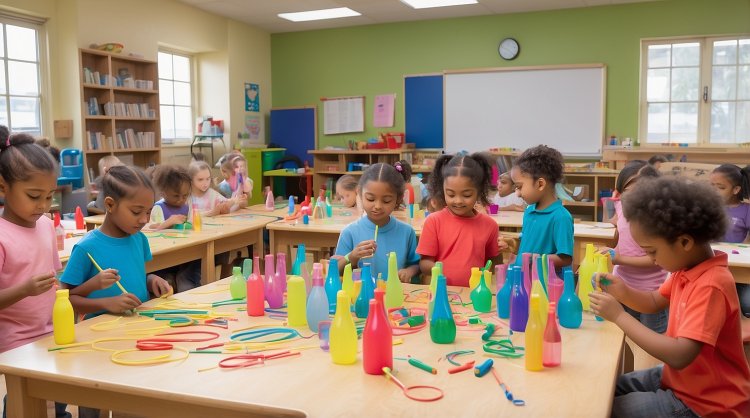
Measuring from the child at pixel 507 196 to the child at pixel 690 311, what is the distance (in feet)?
11.6

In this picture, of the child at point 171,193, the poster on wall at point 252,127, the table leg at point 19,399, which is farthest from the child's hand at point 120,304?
the poster on wall at point 252,127

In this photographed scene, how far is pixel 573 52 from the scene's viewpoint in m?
7.87

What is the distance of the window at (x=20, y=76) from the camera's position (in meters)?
6.14

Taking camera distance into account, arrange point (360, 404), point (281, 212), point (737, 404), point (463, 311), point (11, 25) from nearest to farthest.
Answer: point (360, 404)
point (737, 404)
point (463, 311)
point (281, 212)
point (11, 25)

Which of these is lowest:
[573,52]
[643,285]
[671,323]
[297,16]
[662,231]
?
[643,285]

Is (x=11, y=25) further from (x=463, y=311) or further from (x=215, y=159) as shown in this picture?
(x=463, y=311)

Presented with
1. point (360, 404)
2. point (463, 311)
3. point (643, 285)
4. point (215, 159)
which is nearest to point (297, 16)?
point (215, 159)

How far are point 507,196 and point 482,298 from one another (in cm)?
356

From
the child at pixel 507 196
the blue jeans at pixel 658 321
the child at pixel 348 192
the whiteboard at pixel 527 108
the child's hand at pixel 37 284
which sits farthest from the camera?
the whiteboard at pixel 527 108

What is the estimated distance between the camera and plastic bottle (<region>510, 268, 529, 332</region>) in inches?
76.7

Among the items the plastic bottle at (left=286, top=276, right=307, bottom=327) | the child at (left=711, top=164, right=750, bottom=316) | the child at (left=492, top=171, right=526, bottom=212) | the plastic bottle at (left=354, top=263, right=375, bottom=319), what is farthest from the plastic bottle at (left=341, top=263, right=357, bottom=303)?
the child at (left=492, top=171, right=526, bottom=212)

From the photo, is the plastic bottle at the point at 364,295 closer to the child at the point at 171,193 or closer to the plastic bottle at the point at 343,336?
the plastic bottle at the point at 343,336

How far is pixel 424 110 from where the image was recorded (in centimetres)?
870

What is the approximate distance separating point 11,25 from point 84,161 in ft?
4.70
